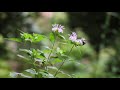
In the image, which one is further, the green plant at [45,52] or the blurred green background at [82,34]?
the blurred green background at [82,34]

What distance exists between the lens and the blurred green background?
3.07m

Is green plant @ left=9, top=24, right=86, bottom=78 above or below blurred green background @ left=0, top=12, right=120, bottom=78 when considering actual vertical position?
below

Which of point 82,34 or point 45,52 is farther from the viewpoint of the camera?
point 82,34

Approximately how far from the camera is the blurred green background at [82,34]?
121 inches

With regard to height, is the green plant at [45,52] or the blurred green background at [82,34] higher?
the blurred green background at [82,34]

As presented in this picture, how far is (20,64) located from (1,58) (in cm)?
17

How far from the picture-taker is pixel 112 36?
→ 3418 mm

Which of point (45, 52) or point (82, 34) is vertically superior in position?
point (82, 34)

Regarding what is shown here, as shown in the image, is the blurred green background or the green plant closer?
the green plant

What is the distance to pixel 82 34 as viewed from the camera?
11.9 feet
